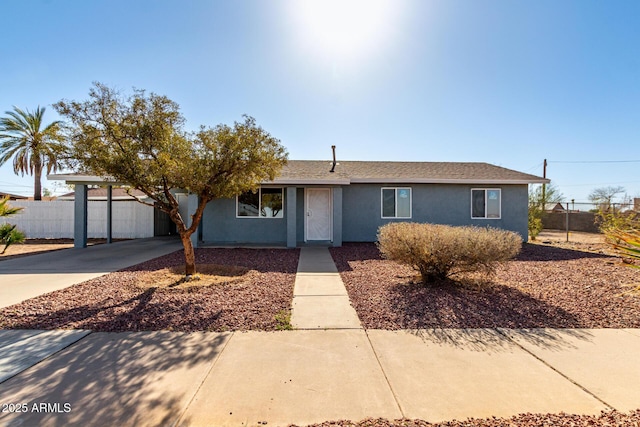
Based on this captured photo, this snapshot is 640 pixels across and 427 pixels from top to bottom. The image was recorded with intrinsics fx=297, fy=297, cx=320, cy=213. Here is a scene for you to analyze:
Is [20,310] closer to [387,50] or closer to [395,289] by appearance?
[395,289]

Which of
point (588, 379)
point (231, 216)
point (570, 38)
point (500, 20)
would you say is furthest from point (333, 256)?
point (570, 38)

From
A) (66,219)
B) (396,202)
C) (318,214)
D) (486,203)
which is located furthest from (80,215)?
(486,203)

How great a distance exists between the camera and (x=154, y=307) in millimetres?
4895

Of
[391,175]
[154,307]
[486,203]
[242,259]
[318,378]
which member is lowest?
[318,378]

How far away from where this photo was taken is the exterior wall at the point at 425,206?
42.4 ft

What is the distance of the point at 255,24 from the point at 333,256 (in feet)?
24.9

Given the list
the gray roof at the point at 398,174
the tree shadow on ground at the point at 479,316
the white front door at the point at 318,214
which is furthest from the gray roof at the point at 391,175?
the tree shadow on ground at the point at 479,316

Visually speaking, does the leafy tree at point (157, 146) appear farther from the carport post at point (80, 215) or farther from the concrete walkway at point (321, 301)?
the carport post at point (80, 215)

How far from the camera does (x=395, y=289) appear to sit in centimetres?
589

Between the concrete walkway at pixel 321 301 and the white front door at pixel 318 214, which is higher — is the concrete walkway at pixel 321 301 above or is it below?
below

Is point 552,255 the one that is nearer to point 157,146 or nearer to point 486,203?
point 486,203

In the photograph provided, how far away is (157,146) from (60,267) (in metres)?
5.57

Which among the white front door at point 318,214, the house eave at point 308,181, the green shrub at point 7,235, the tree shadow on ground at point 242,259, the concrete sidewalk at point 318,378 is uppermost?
the house eave at point 308,181

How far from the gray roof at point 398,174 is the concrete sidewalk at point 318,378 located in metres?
8.04
